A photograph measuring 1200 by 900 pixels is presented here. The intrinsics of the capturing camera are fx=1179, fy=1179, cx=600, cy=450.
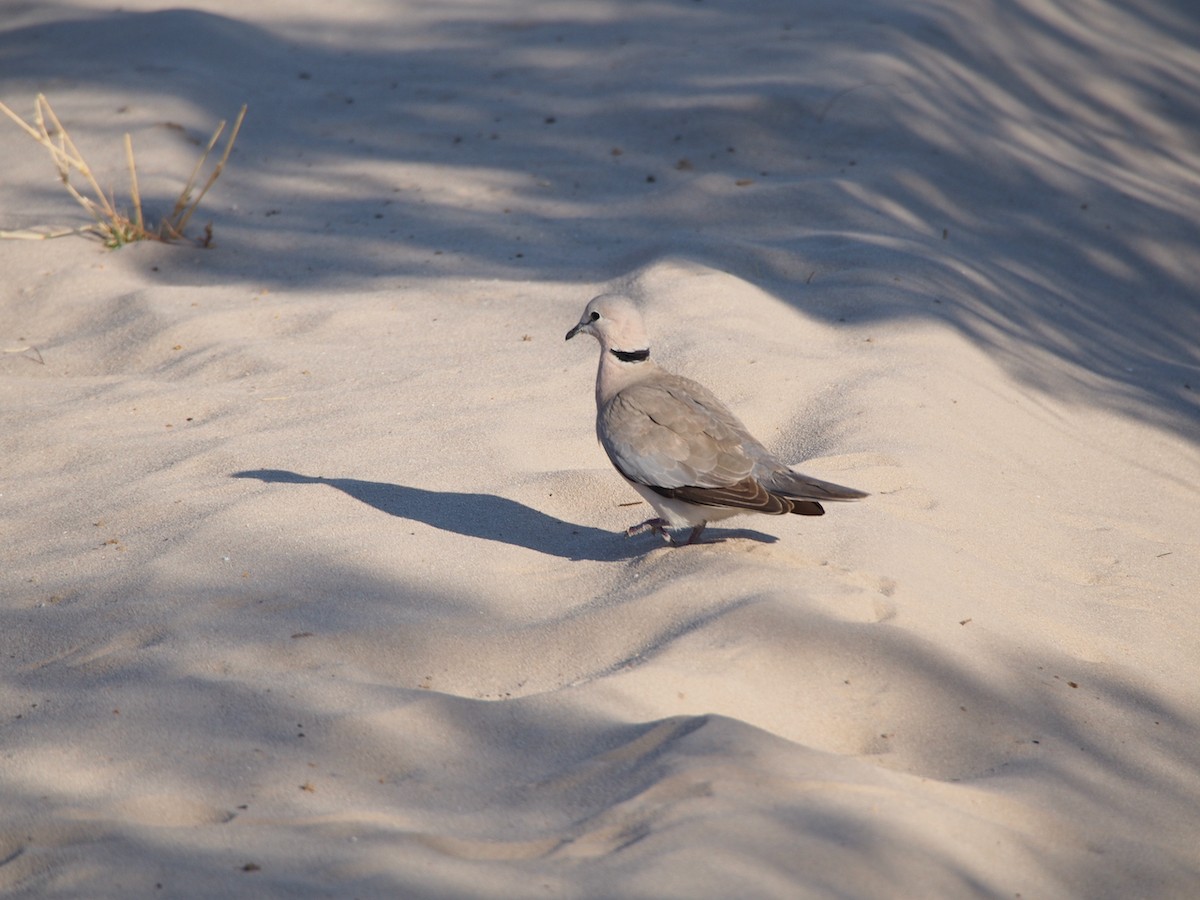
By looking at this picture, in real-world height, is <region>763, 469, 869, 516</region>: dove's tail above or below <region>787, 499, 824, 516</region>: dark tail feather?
Result: above

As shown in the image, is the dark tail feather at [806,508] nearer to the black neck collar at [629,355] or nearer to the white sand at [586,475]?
the white sand at [586,475]

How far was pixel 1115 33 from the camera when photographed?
12.3 metres

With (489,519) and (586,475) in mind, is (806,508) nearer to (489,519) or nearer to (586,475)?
(586,475)

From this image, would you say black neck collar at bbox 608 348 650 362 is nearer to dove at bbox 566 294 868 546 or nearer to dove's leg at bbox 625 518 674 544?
dove at bbox 566 294 868 546

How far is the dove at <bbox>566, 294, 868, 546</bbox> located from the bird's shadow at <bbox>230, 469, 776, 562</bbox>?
0.49ft

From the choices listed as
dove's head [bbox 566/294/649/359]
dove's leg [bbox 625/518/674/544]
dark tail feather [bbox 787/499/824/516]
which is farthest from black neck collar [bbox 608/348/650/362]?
dark tail feather [bbox 787/499/824/516]

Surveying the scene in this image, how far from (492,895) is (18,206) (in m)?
7.11

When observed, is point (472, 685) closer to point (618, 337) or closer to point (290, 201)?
point (618, 337)

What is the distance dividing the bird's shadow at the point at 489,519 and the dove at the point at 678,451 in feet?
0.49

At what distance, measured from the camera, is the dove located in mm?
4031

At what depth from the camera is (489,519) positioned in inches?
179

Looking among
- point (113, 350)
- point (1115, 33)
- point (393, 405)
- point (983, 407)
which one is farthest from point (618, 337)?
point (1115, 33)

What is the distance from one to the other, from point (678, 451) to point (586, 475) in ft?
2.79

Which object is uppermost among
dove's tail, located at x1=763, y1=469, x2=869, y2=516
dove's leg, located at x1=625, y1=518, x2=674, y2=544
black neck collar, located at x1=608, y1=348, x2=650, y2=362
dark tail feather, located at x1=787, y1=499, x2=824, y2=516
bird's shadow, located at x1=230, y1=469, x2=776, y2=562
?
black neck collar, located at x1=608, y1=348, x2=650, y2=362
